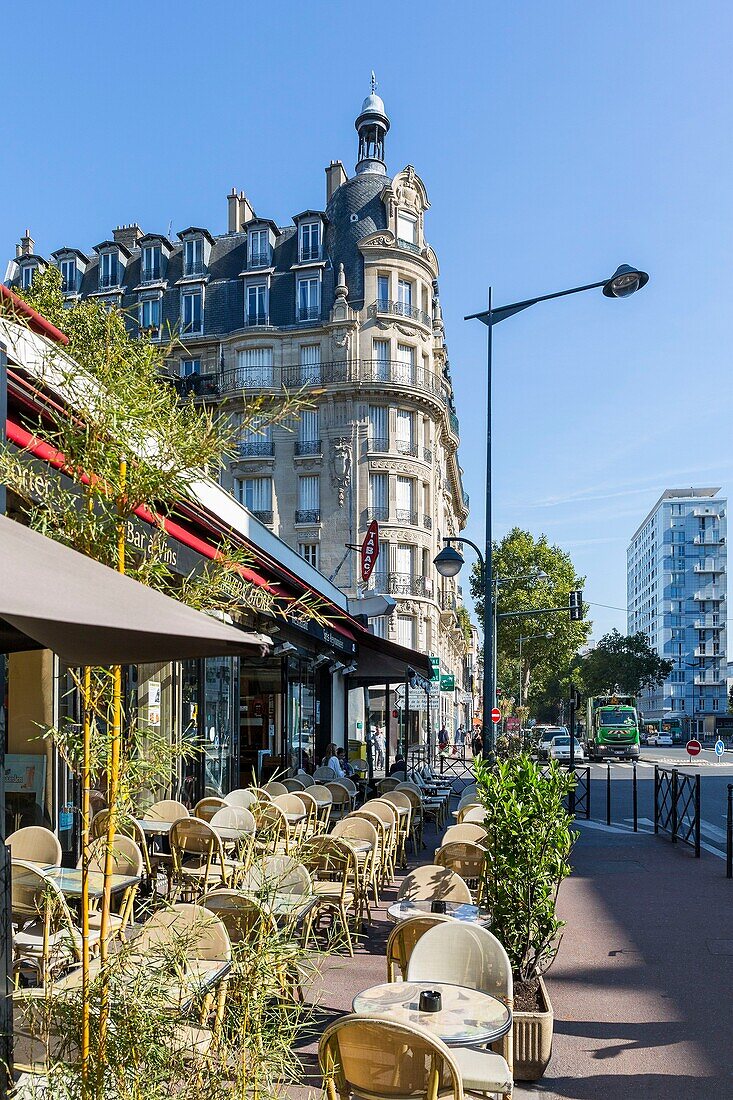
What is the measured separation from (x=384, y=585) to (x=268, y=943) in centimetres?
3970

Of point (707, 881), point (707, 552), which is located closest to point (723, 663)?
point (707, 552)

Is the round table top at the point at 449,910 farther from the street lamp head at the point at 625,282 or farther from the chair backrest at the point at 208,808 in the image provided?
the street lamp head at the point at 625,282

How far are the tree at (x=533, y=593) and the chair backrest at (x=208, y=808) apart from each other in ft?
175

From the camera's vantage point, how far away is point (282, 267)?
47.8 m

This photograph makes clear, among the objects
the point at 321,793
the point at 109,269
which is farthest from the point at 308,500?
the point at 321,793

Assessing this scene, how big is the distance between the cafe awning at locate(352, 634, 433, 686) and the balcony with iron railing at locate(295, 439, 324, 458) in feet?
76.3

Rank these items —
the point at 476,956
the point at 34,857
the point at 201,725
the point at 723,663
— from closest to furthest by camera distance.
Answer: the point at 476,956 < the point at 34,857 < the point at 201,725 < the point at 723,663

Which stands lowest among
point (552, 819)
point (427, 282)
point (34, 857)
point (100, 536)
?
point (34, 857)

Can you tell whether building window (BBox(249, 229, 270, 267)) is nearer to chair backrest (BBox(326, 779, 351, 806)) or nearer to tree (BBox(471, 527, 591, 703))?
tree (BBox(471, 527, 591, 703))

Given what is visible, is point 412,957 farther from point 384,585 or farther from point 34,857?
point 384,585

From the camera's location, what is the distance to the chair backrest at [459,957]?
4926 mm

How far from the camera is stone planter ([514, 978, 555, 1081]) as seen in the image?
540cm

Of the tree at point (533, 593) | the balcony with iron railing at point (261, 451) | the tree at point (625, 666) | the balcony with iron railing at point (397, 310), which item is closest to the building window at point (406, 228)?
the balcony with iron railing at point (397, 310)

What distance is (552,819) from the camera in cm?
620
